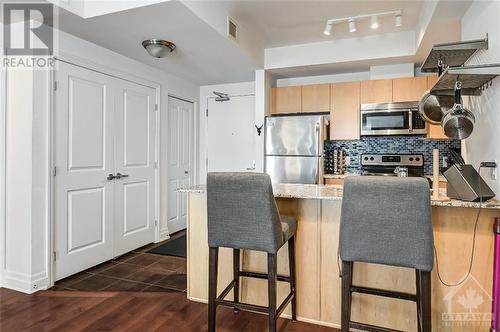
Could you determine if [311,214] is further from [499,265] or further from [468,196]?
[499,265]

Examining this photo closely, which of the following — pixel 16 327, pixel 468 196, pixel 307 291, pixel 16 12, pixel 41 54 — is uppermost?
pixel 16 12

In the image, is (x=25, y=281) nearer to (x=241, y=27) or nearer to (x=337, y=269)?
(x=337, y=269)

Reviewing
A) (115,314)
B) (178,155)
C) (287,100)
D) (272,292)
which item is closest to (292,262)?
(272,292)

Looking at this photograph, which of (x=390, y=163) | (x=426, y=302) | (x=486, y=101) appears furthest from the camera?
(x=390, y=163)

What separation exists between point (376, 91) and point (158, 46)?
2.58 metres

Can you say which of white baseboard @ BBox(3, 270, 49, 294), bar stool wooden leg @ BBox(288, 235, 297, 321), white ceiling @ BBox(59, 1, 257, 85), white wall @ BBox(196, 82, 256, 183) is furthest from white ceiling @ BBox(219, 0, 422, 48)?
white baseboard @ BBox(3, 270, 49, 294)

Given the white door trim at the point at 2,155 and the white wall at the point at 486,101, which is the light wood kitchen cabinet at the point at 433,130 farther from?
the white door trim at the point at 2,155

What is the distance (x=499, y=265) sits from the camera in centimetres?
166

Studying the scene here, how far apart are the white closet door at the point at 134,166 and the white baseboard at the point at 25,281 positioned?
2.79 feet

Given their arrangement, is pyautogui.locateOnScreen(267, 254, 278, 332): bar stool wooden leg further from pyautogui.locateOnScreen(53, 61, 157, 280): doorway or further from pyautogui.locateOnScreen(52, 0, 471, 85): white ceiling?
pyautogui.locateOnScreen(53, 61, 157, 280): doorway

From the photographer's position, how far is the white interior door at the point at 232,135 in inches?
186

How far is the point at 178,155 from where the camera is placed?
4.58m

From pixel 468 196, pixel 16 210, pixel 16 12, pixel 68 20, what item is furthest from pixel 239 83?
pixel 468 196

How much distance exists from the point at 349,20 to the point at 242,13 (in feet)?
3.43
